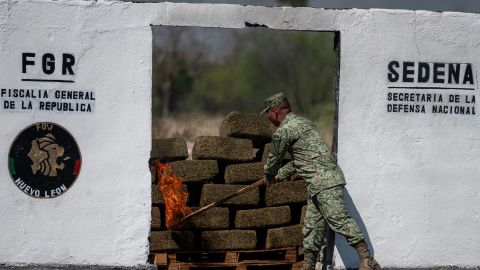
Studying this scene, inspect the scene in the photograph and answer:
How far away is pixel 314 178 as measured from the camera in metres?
9.98

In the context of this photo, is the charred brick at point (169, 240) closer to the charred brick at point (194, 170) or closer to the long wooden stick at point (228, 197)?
the long wooden stick at point (228, 197)

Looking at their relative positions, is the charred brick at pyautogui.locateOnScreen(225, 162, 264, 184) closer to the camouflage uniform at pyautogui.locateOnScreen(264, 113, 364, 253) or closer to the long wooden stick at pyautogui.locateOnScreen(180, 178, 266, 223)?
the long wooden stick at pyautogui.locateOnScreen(180, 178, 266, 223)

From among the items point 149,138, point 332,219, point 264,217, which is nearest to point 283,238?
point 264,217

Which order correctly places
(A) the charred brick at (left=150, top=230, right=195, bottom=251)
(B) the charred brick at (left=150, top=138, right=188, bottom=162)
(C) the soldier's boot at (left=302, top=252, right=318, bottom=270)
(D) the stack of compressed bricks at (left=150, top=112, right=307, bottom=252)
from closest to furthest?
(C) the soldier's boot at (left=302, top=252, right=318, bottom=270) → (A) the charred brick at (left=150, top=230, right=195, bottom=251) → (D) the stack of compressed bricks at (left=150, top=112, right=307, bottom=252) → (B) the charred brick at (left=150, top=138, right=188, bottom=162)

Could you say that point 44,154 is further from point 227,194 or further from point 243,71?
point 243,71

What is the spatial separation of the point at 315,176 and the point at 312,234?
24.2 inches

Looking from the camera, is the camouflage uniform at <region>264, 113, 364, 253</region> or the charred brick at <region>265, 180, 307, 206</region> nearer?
the camouflage uniform at <region>264, 113, 364, 253</region>

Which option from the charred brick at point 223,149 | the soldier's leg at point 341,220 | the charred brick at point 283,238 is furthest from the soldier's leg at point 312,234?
the charred brick at point 223,149

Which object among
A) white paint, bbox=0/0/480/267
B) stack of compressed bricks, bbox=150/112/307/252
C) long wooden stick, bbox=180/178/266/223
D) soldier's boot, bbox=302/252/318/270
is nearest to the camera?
soldier's boot, bbox=302/252/318/270

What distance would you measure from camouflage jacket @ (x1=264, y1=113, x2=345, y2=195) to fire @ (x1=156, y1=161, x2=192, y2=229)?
1.12 metres

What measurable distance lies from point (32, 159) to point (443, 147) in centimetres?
452

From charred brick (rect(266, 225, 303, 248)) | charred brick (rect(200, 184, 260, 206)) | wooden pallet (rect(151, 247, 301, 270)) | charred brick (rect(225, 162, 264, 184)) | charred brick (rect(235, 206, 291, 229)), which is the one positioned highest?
charred brick (rect(225, 162, 264, 184))

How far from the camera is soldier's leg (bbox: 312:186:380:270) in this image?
988 cm

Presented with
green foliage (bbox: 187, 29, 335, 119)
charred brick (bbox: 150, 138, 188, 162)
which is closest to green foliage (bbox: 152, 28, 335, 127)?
green foliage (bbox: 187, 29, 335, 119)
